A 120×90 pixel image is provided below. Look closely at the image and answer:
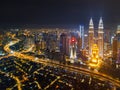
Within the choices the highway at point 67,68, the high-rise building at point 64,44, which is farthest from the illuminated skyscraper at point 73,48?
the highway at point 67,68

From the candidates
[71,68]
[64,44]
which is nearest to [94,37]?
[64,44]

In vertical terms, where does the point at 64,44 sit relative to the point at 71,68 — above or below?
above

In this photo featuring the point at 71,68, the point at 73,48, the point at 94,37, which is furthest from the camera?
the point at 94,37

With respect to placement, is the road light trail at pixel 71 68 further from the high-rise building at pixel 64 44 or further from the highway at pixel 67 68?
the high-rise building at pixel 64 44

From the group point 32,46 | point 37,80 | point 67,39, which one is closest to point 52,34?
point 32,46

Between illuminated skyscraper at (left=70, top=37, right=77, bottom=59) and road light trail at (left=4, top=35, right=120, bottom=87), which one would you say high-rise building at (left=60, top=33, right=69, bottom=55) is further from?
road light trail at (left=4, top=35, right=120, bottom=87)

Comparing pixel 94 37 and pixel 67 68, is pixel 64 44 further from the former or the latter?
pixel 67 68

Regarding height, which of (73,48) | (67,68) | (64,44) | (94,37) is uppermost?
(94,37)

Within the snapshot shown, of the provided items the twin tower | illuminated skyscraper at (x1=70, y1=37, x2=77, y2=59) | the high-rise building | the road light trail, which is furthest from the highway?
the twin tower

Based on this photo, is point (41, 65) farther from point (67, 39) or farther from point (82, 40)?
point (82, 40)

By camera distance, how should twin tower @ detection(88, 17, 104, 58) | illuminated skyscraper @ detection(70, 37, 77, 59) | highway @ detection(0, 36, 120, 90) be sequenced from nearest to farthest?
highway @ detection(0, 36, 120, 90) < illuminated skyscraper @ detection(70, 37, 77, 59) < twin tower @ detection(88, 17, 104, 58)

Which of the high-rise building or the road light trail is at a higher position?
the high-rise building
